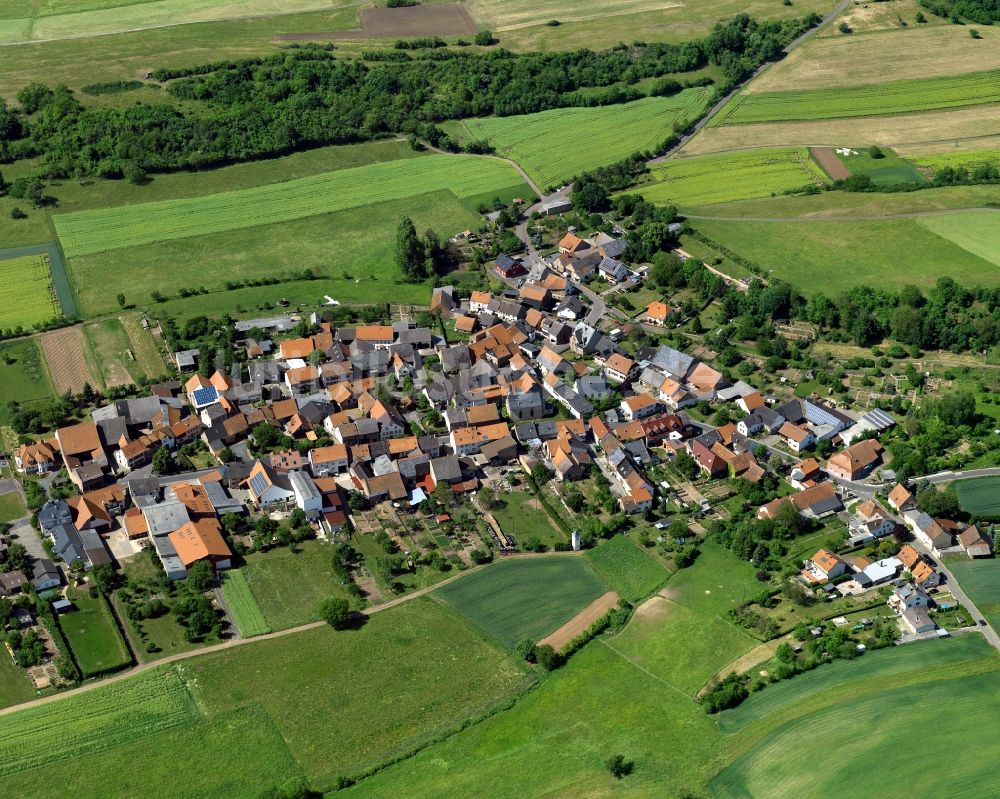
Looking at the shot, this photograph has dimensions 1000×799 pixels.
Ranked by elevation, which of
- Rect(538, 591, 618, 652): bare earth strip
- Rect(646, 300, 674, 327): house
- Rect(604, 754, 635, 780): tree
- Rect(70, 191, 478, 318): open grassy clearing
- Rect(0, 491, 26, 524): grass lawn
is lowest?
Rect(604, 754, 635, 780): tree

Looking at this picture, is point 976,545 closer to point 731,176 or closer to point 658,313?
point 658,313

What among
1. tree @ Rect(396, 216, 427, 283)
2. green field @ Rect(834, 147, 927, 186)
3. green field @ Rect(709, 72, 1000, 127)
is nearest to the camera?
tree @ Rect(396, 216, 427, 283)

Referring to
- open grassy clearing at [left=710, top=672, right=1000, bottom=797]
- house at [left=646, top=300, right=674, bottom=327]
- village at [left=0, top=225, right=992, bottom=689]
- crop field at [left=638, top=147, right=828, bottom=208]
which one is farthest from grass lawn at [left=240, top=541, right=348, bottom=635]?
crop field at [left=638, top=147, right=828, bottom=208]

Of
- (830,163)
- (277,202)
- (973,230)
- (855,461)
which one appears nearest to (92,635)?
(855,461)

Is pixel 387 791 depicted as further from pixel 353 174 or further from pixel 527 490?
pixel 353 174

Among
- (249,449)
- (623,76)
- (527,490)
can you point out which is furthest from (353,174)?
(527,490)

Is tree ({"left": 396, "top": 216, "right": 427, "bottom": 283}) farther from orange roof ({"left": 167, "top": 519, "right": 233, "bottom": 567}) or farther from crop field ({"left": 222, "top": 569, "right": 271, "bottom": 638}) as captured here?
crop field ({"left": 222, "top": 569, "right": 271, "bottom": 638})
